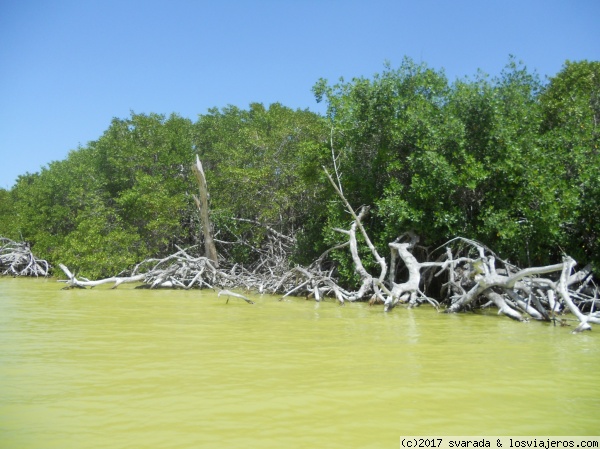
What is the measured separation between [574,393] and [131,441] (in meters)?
3.24

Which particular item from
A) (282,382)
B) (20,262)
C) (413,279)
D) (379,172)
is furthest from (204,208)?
(282,382)

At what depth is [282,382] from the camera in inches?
174

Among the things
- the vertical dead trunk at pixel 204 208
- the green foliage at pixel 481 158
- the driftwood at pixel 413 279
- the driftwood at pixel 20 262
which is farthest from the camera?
the driftwood at pixel 20 262

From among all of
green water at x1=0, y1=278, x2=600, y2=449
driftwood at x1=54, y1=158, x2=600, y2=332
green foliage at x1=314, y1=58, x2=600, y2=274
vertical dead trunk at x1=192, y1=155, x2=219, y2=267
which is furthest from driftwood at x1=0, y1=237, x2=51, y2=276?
green water at x1=0, y1=278, x2=600, y2=449

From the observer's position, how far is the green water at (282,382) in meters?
3.33

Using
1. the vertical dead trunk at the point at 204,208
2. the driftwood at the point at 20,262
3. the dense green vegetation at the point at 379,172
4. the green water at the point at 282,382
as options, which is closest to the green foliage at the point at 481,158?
the dense green vegetation at the point at 379,172

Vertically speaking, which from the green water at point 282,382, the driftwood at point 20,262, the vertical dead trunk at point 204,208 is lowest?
the green water at point 282,382

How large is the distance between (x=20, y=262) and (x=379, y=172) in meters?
15.5

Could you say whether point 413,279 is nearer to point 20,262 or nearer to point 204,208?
point 204,208

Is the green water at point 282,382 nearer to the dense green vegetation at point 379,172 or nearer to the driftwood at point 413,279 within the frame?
the driftwood at point 413,279

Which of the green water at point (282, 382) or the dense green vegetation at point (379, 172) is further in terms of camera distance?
the dense green vegetation at point (379, 172)

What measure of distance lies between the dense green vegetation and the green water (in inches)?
133

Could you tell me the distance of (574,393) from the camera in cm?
425

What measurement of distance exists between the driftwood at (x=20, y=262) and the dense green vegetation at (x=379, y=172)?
569 mm
